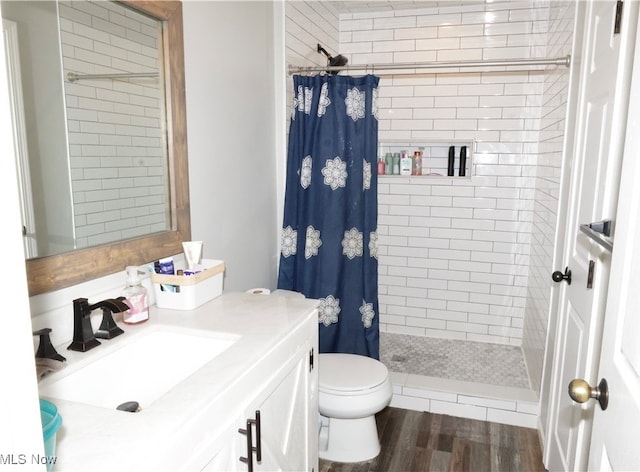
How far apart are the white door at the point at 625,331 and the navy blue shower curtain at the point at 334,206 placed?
1.84 m

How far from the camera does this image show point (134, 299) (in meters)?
1.49

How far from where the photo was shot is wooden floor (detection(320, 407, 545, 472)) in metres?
2.30

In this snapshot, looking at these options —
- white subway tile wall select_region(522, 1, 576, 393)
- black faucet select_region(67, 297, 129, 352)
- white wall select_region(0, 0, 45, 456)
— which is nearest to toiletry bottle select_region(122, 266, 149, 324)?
black faucet select_region(67, 297, 129, 352)

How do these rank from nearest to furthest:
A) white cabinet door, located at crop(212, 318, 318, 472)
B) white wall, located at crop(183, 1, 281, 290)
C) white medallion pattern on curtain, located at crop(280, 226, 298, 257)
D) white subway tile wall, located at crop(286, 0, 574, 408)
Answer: white cabinet door, located at crop(212, 318, 318, 472) < white wall, located at crop(183, 1, 281, 290) < white medallion pattern on curtain, located at crop(280, 226, 298, 257) < white subway tile wall, located at crop(286, 0, 574, 408)

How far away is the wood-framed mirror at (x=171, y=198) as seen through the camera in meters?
1.43

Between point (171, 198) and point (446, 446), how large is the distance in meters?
1.84

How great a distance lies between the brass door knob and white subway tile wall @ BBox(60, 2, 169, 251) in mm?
1376

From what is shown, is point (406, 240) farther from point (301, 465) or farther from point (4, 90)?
point (4, 90)

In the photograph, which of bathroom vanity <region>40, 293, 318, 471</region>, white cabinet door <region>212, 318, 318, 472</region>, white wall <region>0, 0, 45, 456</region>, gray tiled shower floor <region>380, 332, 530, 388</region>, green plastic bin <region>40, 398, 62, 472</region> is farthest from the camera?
gray tiled shower floor <region>380, 332, 530, 388</region>

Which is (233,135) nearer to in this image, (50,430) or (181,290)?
(181,290)

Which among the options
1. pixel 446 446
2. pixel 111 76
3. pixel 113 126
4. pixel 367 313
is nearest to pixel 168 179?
pixel 113 126

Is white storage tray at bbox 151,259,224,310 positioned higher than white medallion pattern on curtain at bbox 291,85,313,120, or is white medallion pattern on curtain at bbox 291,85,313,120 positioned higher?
white medallion pattern on curtain at bbox 291,85,313,120

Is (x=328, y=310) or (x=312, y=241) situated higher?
(x=312, y=241)

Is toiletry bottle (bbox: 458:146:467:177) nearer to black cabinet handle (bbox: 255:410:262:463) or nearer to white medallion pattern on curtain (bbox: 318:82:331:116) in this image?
white medallion pattern on curtain (bbox: 318:82:331:116)
